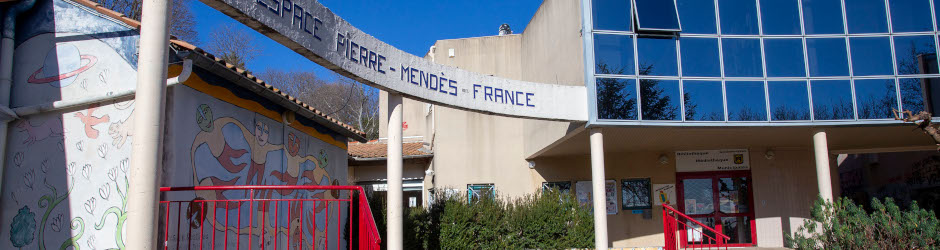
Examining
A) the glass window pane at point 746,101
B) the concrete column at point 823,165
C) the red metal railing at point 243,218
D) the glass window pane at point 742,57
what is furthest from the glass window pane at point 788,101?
the red metal railing at point 243,218

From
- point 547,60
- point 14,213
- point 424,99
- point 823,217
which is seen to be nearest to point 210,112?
point 14,213

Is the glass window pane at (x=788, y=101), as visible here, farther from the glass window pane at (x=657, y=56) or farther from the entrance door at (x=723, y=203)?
the entrance door at (x=723, y=203)

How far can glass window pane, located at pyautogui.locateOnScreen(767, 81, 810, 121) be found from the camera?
11.5 meters

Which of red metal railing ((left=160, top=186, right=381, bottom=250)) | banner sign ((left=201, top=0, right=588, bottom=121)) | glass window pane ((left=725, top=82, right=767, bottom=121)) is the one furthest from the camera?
glass window pane ((left=725, top=82, right=767, bottom=121))

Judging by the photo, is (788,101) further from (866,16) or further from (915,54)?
(915,54)

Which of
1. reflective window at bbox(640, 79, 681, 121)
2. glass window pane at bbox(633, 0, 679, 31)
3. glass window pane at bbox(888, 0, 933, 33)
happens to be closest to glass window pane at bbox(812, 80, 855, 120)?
glass window pane at bbox(888, 0, 933, 33)

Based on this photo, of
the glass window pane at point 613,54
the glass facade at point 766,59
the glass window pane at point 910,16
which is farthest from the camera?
the glass window pane at point 910,16

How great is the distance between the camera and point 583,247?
38.1ft

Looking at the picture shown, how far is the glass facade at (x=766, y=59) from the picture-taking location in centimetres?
1129

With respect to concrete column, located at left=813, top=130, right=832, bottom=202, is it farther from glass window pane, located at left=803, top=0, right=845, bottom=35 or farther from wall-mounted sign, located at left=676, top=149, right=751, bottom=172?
wall-mounted sign, located at left=676, top=149, right=751, bottom=172

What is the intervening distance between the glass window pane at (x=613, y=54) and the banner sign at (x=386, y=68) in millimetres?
575

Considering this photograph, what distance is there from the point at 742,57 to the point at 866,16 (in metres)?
2.37

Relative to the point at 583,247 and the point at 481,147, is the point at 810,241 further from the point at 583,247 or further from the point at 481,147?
the point at 481,147

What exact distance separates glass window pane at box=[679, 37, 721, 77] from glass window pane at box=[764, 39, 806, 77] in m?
0.91
